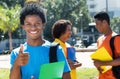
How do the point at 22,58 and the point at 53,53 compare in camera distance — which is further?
the point at 53,53

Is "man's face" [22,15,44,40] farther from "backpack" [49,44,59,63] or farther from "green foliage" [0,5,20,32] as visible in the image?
"green foliage" [0,5,20,32]

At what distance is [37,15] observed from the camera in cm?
293

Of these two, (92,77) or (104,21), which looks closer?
(104,21)

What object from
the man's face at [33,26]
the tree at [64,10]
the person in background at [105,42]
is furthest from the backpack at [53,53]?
the tree at [64,10]

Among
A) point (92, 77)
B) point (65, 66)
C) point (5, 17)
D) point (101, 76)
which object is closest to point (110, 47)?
point (101, 76)

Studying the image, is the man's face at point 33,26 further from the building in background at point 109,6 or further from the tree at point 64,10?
the building in background at point 109,6

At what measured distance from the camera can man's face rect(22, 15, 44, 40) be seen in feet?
9.52

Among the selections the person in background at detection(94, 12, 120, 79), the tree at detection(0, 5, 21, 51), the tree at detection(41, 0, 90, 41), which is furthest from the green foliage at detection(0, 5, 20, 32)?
the person in background at detection(94, 12, 120, 79)

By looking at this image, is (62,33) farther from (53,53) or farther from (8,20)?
(8,20)

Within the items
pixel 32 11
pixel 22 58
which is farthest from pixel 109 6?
pixel 22 58

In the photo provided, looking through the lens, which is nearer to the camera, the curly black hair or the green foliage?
the curly black hair

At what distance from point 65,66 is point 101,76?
1.40 metres

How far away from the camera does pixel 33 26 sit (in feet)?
9.52

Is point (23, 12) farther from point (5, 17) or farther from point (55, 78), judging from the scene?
point (5, 17)
